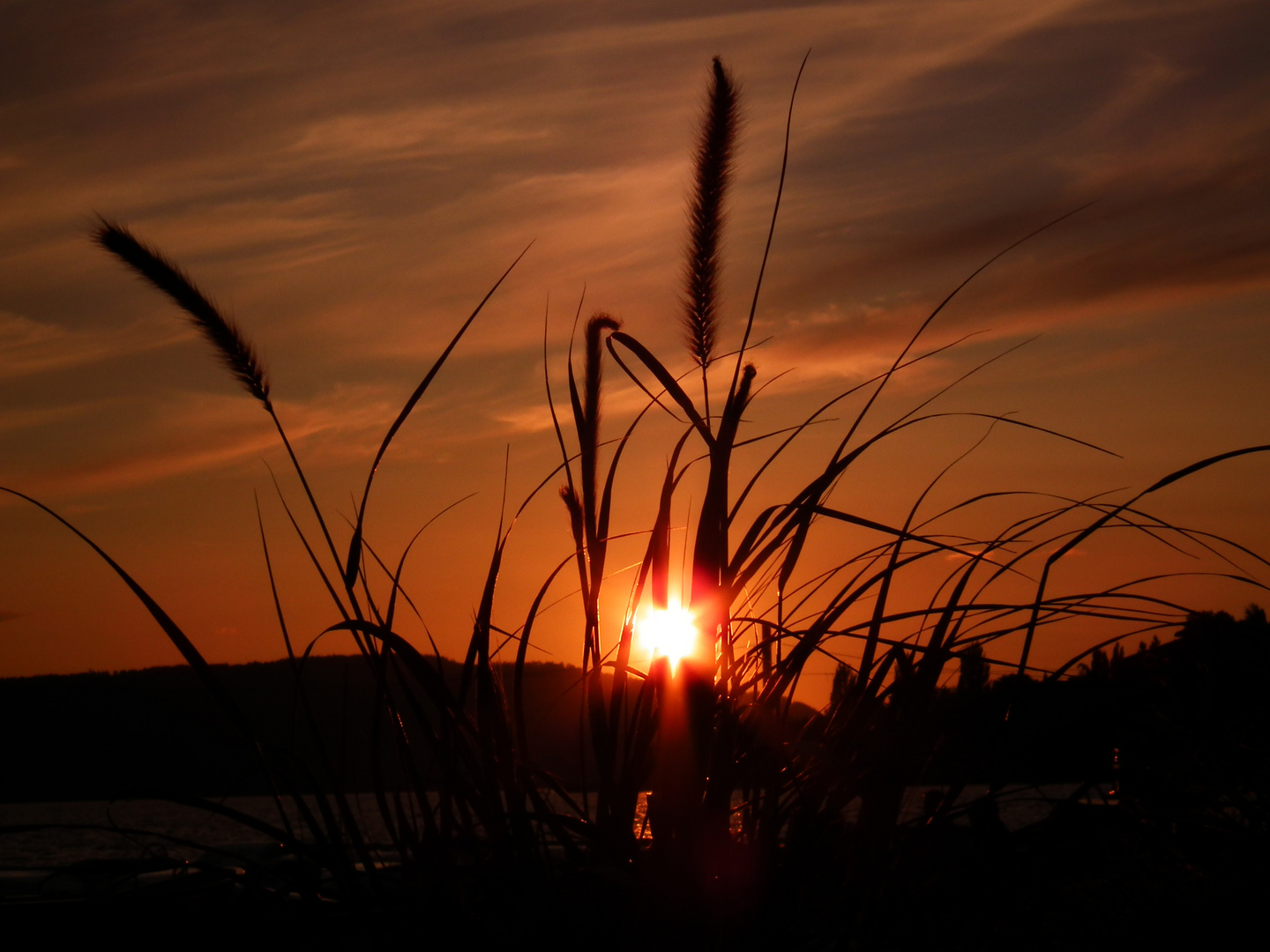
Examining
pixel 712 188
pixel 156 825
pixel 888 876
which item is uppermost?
pixel 712 188

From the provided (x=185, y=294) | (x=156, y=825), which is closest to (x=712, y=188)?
(x=185, y=294)

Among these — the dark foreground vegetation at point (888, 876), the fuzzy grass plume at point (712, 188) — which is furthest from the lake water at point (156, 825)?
the fuzzy grass plume at point (712, 188)

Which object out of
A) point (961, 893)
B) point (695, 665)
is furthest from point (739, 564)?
point (961, 893)

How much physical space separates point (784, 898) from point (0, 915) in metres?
1.26

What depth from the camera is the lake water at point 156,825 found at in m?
1.12

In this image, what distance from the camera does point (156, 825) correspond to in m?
46.6

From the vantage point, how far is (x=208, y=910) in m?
1.11

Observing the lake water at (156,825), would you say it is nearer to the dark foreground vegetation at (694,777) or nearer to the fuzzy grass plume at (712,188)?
the dark foreground vegetation at (694,777)

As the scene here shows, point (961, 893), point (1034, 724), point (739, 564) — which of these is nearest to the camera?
point (961, 893)

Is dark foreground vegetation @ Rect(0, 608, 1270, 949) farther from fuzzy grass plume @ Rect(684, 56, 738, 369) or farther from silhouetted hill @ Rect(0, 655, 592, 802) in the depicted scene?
fuzzy grass plume @ Rect(684, 56, 738, 369)

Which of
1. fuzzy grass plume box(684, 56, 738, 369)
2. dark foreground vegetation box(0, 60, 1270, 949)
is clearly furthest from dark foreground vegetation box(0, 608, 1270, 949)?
fuzzy grass plume box(684, 56, 738, 369)

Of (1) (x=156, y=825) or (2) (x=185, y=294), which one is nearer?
(2) (x=185, y=294)

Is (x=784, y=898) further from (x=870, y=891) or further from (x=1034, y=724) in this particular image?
(x=1034, y=724)

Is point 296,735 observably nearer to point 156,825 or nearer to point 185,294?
point 185,294
